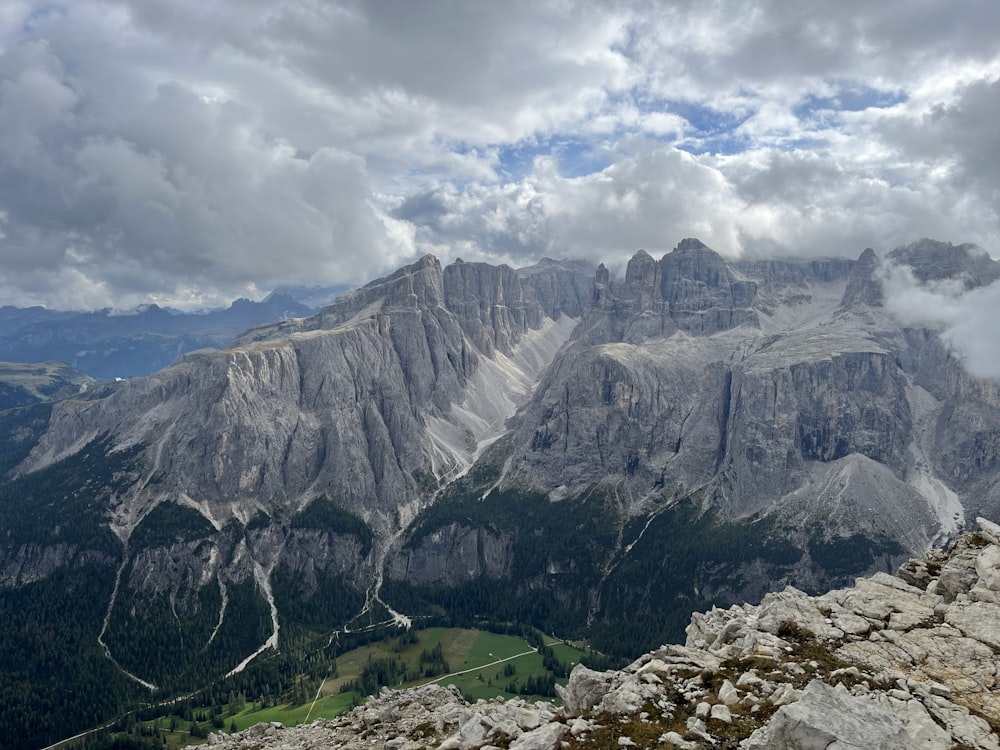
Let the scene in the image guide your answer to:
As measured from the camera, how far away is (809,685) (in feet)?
108

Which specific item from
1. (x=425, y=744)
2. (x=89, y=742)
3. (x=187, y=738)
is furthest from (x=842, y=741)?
(x=89, y=742)

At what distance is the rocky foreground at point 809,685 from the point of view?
3266cm

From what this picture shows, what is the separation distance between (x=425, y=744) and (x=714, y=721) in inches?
1061

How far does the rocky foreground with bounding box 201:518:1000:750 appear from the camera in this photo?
32.7m

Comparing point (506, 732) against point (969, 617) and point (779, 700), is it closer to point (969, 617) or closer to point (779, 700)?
point (779, 700)

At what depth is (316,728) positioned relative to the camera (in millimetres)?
73812

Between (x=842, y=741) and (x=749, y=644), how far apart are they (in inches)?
779

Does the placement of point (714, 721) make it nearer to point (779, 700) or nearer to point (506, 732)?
point (779, 700)

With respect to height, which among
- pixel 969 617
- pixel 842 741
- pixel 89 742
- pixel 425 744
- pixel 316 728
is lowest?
pixel 89 742

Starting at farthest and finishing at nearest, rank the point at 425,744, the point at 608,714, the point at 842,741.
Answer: the point at 425,744, the point at 608,714, the point at 842,741

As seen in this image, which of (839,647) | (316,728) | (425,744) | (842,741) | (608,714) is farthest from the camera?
(316,728)

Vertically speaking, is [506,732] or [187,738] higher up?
[506,732]

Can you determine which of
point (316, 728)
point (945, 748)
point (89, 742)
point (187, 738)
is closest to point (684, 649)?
point (945, 748)

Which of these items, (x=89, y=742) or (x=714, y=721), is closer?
(x=714, y=721)
